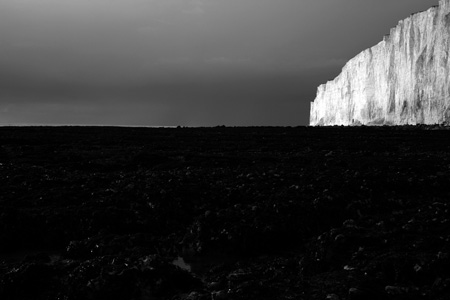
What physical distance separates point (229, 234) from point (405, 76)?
286ft

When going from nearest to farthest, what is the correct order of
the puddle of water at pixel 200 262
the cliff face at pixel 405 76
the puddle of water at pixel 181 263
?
the puddle of water at pixel 200 262 → the puddle of water at pixel 181 263 → the cliff face at pixel 405 76

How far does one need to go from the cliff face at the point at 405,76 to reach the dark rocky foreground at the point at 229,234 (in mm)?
67431

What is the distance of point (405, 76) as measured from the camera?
3337 inches

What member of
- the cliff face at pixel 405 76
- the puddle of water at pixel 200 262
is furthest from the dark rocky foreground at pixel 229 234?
the cliff face at pixel 405 76

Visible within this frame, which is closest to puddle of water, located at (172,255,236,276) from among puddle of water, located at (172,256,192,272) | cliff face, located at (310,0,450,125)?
puddle of water, located at (172,256,192,272)

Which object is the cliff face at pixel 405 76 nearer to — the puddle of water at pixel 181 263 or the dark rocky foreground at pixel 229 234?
the dark rocky foreground at pixel 229 234

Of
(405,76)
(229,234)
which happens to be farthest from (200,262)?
(405,76)

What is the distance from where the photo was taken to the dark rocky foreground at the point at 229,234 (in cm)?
600

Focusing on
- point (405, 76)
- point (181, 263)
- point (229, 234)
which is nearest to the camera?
point (181, 263)

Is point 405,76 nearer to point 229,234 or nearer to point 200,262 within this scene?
point 229,234

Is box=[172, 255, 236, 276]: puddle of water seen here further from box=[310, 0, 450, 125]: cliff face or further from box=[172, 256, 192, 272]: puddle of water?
box=[310, 0, 450, 125]: cliff face

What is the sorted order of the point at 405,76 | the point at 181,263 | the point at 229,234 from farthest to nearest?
the point at 405,76
the point at 229,234
the point at 181,263

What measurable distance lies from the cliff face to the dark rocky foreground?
67431mm

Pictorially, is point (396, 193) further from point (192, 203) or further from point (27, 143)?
point (27, 143)
